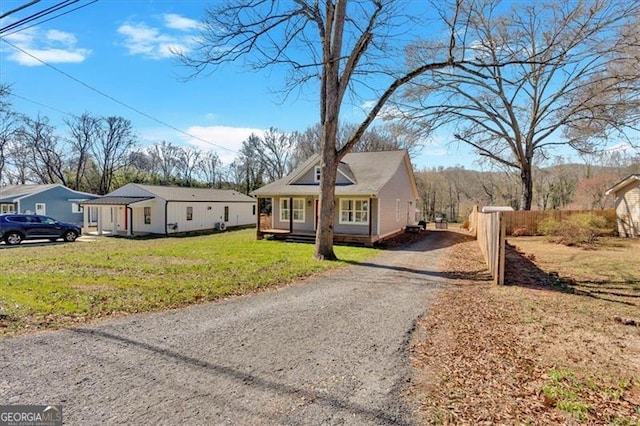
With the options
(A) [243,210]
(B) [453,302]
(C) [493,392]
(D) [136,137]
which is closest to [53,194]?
(A) [243,210]

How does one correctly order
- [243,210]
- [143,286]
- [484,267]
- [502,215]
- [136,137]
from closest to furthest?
[143,286], [502,215], [484,267], [243,210], [136,137]

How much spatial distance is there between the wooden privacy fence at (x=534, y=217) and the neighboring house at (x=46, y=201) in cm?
2943

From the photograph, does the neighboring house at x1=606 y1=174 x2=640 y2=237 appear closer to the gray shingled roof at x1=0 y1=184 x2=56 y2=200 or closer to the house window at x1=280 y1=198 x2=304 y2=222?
the house window at x1=280 y1=198 x2=304 y2=222

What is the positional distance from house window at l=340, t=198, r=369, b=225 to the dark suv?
607 inches

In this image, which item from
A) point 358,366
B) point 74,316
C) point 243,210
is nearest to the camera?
point 358,366

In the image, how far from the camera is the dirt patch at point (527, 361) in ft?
9.98

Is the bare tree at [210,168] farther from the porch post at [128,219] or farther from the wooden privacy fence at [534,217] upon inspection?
the wooden privacy fence at [534,217]

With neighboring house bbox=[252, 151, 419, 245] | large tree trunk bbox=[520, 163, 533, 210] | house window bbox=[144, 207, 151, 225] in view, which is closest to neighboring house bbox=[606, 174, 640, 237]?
large tree trunk bbox=[520, 163, 533, 210]

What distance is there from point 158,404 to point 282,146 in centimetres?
4234

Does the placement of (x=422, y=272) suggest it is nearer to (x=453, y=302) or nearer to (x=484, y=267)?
(x=484, y=267)

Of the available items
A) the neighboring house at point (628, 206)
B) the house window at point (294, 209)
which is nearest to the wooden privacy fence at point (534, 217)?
the neighboring house at point (628, 206)

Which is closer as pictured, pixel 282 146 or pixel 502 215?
pixel 502 215

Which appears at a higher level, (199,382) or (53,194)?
(53,194)

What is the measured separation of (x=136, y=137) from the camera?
4375cm
